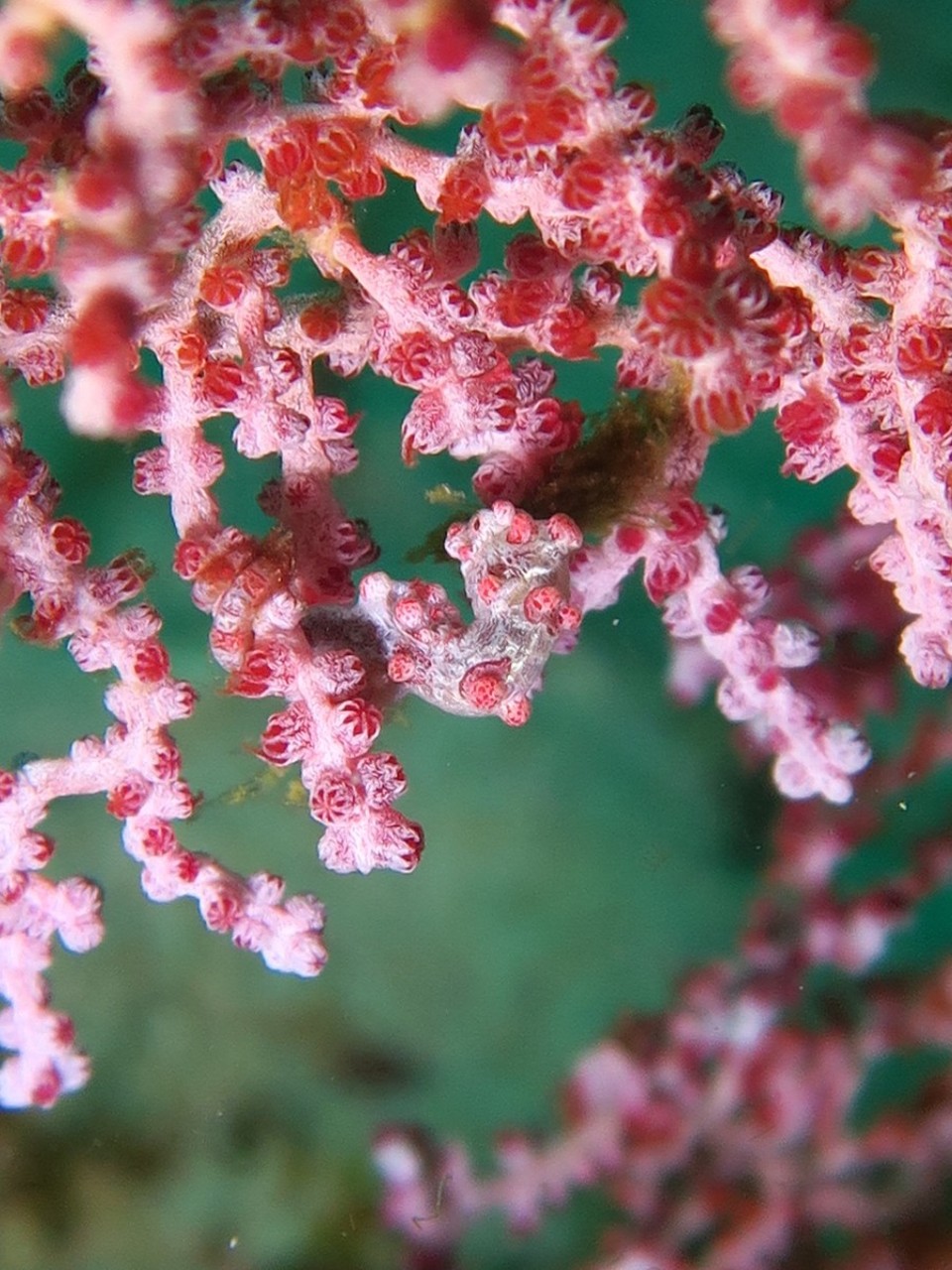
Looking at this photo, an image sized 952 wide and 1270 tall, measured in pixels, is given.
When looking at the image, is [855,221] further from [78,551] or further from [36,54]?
[78,551]

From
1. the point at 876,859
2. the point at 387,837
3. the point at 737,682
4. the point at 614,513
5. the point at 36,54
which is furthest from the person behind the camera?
the point at 876,859

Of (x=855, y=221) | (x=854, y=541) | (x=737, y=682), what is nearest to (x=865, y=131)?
(x=855, y=221)

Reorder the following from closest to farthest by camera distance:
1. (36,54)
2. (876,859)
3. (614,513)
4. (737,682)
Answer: (36,54)
(614,513)
(737,682)
(876,859)

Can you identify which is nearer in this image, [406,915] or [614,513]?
Result: [614,513]

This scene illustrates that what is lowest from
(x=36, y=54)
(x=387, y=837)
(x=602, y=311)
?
(x=387, y=837)

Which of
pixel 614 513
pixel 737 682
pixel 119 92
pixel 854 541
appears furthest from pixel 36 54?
pixel 854 541

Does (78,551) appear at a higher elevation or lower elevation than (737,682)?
lower
